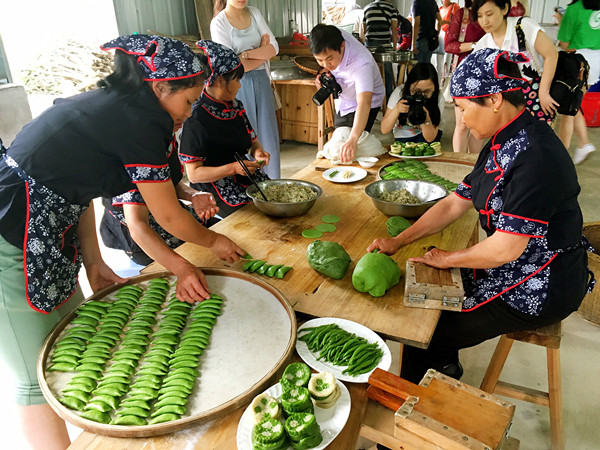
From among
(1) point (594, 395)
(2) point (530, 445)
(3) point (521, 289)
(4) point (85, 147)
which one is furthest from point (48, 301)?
(1) point (594, 395)

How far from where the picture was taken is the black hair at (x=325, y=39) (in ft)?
11.3

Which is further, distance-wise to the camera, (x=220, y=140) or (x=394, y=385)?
(x=220, y=140)

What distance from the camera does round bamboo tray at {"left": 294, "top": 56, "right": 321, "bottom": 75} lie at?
6.73m

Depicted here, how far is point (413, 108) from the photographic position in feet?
12.1

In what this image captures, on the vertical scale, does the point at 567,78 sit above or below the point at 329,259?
above

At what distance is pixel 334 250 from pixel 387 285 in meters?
0.28

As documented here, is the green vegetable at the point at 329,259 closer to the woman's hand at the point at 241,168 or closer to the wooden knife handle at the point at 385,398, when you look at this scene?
the wooden knife handle at the point at 385,398

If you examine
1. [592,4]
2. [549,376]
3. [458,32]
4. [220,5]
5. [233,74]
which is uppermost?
[220,5]

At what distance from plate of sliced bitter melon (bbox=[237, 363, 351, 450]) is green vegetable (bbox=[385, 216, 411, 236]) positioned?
103cm

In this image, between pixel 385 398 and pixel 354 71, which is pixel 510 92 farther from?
pixel 354 71

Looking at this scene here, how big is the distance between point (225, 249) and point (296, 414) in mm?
960

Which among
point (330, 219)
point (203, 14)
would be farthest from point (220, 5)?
point (330, 219)

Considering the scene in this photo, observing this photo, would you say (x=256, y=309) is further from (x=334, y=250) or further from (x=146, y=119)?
(x=146, y=119)

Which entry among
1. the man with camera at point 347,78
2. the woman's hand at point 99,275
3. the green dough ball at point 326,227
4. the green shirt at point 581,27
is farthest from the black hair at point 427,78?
the green shirt at point 581,27
